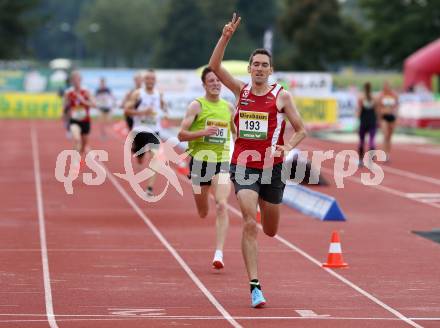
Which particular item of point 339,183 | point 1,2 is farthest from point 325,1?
point 339,183

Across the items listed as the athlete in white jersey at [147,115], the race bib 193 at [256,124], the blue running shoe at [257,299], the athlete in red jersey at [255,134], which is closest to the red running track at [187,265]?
the blue running shoe at [257,299]

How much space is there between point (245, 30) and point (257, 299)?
117293 millimetres

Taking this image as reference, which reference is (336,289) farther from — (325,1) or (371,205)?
(325,1)

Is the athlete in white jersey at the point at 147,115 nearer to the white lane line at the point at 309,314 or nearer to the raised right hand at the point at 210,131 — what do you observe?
the raised right hand at the point at 210,131

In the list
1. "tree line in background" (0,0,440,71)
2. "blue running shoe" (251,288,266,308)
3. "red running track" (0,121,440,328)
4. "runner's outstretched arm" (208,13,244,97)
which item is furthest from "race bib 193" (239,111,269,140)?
"tree line in background" (0,0,440,71)

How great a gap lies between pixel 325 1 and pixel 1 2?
85.1 feet

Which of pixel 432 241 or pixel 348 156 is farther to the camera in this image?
pixel 348 156

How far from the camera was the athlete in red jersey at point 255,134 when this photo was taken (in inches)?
429

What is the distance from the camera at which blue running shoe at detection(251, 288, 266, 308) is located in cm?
1070

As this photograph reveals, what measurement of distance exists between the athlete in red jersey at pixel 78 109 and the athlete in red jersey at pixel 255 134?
14.7 metres

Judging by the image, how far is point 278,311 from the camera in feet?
35.0

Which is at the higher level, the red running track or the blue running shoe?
the blue running shoe

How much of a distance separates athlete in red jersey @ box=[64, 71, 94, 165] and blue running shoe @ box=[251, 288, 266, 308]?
49.6 feet

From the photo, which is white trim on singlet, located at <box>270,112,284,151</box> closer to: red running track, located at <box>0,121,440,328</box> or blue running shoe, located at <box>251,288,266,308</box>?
blue running shoe, located at <box>251,288,266,308</box>
